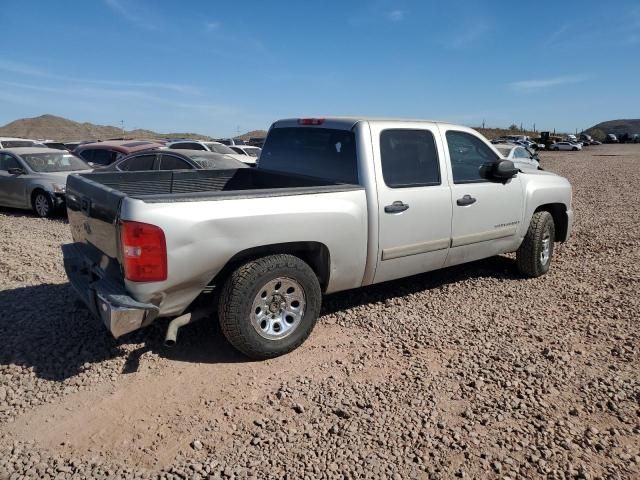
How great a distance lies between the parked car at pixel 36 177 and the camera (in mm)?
10102

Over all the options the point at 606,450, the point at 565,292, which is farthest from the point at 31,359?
the point at 565,292

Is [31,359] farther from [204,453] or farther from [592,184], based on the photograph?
[592,184]

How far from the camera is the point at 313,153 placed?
4855 millimetres

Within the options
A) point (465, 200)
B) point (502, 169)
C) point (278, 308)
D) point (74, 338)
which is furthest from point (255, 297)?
point (502, 169)

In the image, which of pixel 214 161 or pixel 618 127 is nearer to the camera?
pixel 214 161

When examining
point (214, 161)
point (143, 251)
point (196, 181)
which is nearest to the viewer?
point (143, 251)

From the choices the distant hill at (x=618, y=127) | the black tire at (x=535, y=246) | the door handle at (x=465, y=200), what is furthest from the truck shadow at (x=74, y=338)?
the distant hill at (x=618, y=127)

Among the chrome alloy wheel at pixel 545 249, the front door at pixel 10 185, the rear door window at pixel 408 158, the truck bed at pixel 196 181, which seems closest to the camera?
the rear door window at pixel 408 158

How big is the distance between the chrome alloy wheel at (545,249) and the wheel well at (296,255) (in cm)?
319

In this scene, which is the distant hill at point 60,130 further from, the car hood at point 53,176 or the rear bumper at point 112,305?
the rear bumper at point 112,305

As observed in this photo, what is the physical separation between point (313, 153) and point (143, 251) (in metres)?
2.18

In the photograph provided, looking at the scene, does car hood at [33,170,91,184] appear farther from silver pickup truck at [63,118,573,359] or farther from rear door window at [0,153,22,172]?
silver pickup truck at [63,118,573,359]

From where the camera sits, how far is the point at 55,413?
3.18 metres

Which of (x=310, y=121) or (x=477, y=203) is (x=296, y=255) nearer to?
(x=310, y=121)
